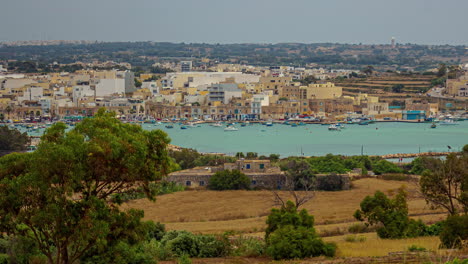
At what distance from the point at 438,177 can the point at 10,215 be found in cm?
448

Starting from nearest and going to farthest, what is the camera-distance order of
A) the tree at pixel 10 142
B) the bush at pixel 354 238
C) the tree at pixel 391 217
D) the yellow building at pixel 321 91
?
the bush at pixel 354 238 → the tree at pixel 391 217 → the tree at pixel 10 142 → the yellow building at pixel 321 91

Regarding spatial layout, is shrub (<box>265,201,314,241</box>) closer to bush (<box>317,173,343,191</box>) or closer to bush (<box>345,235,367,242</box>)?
bush (<box>345,235,367,242</box>)

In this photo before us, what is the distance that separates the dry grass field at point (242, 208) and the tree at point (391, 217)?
59 centimetres

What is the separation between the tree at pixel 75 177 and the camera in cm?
522

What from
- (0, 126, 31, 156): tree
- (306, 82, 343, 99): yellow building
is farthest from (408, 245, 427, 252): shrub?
(306, 82, 343, 99): yellow building

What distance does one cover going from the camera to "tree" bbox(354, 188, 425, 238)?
794 cm

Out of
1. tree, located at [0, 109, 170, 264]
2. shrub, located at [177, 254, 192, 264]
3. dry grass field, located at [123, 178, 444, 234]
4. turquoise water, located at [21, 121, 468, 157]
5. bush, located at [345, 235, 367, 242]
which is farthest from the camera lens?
turquoise water, located at [21, 121, 468, 157]

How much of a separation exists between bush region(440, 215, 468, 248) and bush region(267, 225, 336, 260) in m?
1.07

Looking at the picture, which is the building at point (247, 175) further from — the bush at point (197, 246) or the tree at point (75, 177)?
the tree at point (75, 177)

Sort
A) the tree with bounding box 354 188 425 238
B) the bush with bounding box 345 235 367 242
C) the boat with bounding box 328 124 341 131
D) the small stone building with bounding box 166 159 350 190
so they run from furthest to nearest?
1. the boat with bounding box 328 124 341 131
2. the small stone building with bounding box 166 159 350 190
3. the tree with bounding box 354 188 425 238
4. the bush with bounding box 345 235 367 242

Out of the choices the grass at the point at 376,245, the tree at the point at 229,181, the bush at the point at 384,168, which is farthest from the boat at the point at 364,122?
the grass at the point at 376,245

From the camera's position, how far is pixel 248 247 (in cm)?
716

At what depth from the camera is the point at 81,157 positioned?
5.24m

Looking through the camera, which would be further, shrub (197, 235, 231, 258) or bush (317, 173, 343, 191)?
bush (317, 173, 343, 191)
